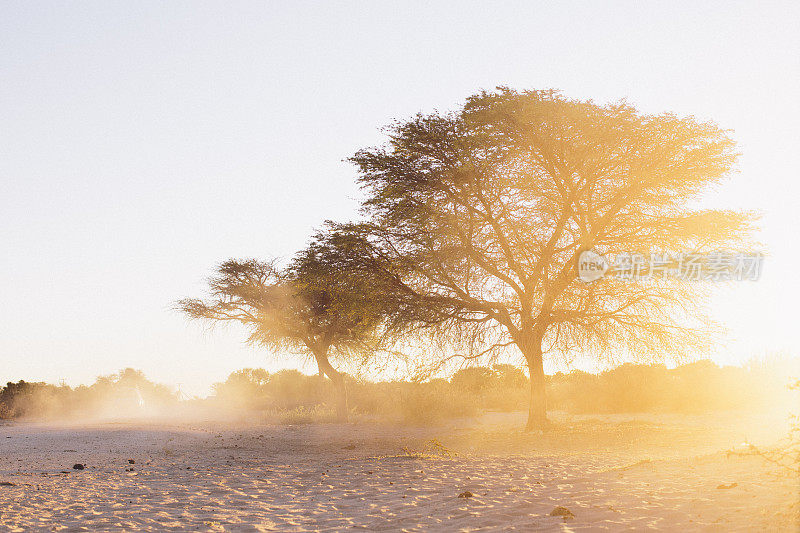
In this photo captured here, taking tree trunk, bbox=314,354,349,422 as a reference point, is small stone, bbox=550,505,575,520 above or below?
below

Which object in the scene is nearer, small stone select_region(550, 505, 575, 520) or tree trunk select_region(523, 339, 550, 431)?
small stone select_region(550, 505, 575, 520)

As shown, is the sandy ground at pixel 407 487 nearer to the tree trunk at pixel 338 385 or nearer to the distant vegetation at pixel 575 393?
the distant vegetation at pixel 575 393

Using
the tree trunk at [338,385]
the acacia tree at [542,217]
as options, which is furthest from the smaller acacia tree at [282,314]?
the acacia tree at [542,217]

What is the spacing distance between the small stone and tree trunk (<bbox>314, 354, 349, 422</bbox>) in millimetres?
23506

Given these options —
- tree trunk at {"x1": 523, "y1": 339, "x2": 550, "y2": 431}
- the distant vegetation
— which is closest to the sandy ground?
tree trunk at {"x1": 523, "y1": 339, "x2": 550, "y2": 431}

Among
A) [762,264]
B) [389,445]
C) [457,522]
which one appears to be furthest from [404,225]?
[457,522]

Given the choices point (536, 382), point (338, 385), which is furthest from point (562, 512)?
point (338, 385)

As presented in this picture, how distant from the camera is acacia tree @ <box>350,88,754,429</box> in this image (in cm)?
1822

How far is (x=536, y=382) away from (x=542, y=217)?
4919mm

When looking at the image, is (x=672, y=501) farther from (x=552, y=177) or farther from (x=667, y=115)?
(x=667, y=115)

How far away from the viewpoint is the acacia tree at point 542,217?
18219mm

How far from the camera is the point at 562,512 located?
695 centimetres

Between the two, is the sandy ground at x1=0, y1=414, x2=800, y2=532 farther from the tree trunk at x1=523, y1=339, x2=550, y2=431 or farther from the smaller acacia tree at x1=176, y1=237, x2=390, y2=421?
the smaller acacia tree at x1=176, y1=237, x2=390, y2=421

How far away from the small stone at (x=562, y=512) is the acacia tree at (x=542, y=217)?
11.9 meters
